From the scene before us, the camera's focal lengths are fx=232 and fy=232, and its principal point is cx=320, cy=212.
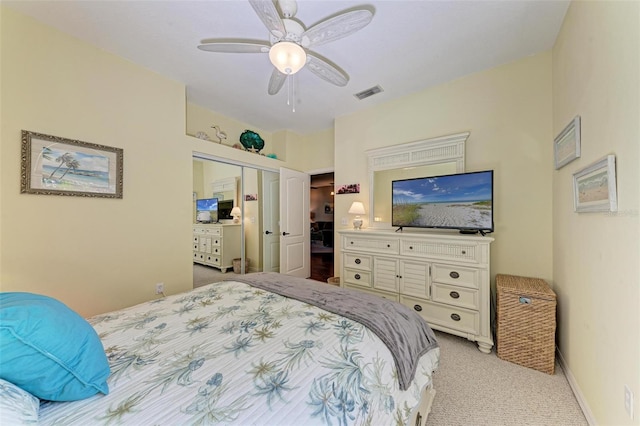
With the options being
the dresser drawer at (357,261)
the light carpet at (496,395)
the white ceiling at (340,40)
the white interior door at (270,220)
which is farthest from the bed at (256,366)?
the white interior door at (270,220)

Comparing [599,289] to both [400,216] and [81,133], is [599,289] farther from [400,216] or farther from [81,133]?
[81,133]

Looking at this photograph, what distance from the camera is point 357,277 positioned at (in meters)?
2.90

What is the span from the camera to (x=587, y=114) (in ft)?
4.88

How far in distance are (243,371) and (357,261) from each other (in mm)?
2181

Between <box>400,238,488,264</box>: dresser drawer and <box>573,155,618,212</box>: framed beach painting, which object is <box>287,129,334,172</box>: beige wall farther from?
<box>573,155,618,212</box>: framed beach painting

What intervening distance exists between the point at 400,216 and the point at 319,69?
1.84 m

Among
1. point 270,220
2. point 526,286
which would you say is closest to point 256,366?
point 526,286

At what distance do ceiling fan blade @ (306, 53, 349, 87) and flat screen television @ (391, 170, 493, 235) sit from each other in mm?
1380

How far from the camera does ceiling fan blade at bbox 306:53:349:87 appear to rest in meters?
1.83

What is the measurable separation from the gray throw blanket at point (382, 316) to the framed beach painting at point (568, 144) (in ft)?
5.36

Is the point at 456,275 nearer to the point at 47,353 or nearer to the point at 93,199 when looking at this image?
the point at 47,353

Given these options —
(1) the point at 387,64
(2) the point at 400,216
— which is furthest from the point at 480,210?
(1) the point at 387,64

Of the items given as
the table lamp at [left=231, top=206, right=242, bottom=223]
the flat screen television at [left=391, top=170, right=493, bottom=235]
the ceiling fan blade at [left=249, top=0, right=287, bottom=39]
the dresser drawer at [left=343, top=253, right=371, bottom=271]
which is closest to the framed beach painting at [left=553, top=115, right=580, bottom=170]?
the flat screen television at [left=391, top=170, right=493, bottom=235]

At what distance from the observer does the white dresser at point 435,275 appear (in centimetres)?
213
